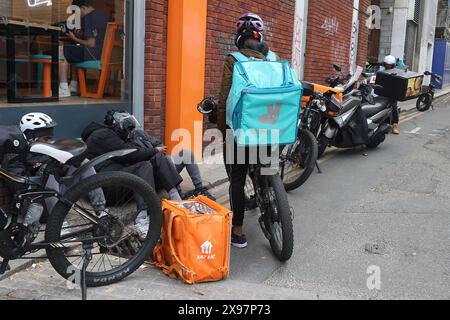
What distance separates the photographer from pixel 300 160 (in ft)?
19.1

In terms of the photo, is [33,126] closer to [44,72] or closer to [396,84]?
[44,72]

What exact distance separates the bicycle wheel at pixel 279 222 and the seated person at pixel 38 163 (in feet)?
4.15

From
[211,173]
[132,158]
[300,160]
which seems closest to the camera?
[132,158]

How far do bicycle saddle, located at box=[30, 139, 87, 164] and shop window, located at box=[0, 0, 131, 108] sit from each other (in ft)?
5.41

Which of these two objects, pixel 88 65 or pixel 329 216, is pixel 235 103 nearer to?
pixel 329 216

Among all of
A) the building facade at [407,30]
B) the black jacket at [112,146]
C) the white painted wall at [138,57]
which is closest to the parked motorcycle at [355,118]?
the white painted wall at [138,57]

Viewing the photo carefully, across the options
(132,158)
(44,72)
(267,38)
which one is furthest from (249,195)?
(267,38)

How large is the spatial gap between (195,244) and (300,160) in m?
2.64

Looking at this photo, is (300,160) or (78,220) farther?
(300,160)

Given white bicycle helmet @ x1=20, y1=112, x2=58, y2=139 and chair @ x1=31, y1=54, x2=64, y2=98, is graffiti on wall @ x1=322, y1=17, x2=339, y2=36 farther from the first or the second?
white bicycle helmet @ x1=20, y1=112, x2=58, y2=139

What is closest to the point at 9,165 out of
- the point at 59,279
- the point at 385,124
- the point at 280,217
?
the point at 59,279

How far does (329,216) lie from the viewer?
5191 mm

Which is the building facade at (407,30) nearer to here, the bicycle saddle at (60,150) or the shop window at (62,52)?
the shop window at (62,52)

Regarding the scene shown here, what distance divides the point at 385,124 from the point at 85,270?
6409 millimetres
